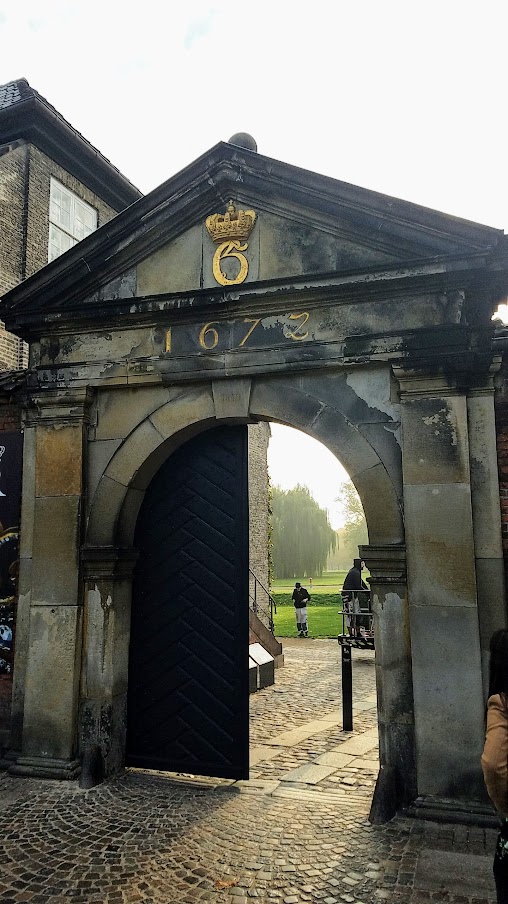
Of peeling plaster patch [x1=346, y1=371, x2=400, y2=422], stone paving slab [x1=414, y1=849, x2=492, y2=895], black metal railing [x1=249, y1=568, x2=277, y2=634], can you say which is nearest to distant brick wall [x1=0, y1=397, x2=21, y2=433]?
peeling plaster patch [x1=346, y1=371, x2=400, y2=422]

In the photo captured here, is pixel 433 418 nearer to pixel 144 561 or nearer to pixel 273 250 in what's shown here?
pixel 273 250

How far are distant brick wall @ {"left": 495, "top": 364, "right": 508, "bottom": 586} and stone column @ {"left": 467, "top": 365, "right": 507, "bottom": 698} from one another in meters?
0.05

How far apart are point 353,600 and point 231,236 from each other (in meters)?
4.42

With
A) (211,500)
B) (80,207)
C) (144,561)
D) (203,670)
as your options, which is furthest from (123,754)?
(80,207)

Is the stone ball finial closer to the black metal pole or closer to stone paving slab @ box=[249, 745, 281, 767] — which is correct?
the black metal pole

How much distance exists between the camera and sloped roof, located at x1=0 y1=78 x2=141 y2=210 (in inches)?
426

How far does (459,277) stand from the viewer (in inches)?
194

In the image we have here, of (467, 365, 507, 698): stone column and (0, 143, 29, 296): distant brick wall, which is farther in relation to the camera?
(0, 143, 29, 296): distant brick wall

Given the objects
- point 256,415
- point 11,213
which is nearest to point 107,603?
point 256,415

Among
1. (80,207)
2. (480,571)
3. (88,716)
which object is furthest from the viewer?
(80,207)

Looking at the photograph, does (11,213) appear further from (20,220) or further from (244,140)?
(244,140)

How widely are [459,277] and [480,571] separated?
2.26 m

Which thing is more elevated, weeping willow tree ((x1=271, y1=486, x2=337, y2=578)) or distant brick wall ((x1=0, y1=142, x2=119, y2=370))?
distant brick wall ((x1=0, y1=142, x2=119, y2=370))

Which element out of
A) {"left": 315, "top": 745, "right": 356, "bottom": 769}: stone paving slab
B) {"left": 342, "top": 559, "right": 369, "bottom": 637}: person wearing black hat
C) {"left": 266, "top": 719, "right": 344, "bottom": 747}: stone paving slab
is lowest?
{"left": 266, "top": 719, "right": 344, "bottom": 747}: stone paving slab
